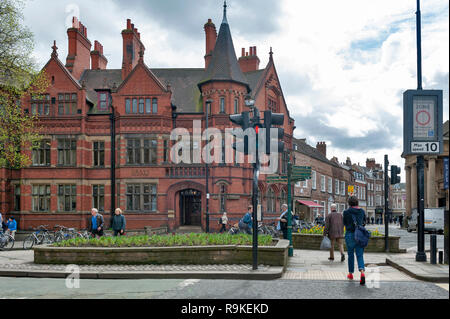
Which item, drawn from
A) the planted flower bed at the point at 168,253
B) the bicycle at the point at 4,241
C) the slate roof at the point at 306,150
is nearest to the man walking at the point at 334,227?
the planted flower bed at the point at 168,253

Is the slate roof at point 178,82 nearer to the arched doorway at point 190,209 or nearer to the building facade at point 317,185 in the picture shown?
the arched doorway at point 190,209

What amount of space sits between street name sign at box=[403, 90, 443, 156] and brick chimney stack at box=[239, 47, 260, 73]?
90.8 ft

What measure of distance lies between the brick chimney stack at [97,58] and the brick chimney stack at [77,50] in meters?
1.05

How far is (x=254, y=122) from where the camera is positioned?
11.9m

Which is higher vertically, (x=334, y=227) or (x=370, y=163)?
(x=370, y=163)

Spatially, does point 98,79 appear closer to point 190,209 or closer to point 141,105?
point 141,105

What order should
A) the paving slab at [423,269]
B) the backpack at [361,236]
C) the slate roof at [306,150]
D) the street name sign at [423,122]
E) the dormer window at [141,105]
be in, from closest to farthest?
A: the backpack at [361,236] < the paving slab at [423,269] < the street name sign at [423,122] < the dormer window at [141,105] < the slate roof at [306,150]

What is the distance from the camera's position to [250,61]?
40031 mm

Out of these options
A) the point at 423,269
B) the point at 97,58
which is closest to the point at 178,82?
the point at 97,58

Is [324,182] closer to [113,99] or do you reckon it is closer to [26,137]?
[113,99]

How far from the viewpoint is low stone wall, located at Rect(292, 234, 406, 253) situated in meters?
18.1

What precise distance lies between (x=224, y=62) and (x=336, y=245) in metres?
17.6

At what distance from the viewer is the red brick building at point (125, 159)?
3194 centimetres

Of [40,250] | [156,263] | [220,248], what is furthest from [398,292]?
[40,250]
